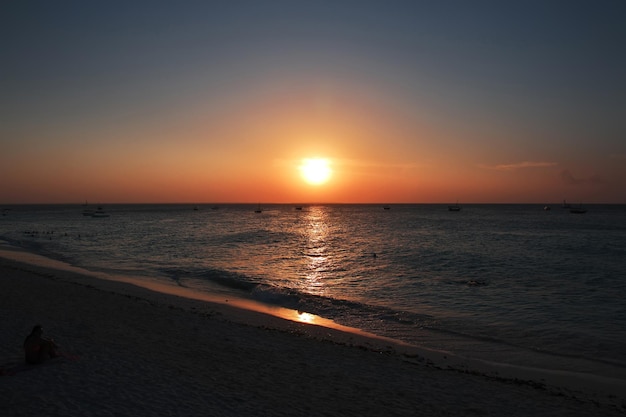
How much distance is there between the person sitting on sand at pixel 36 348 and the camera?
Answer: 34.7ft

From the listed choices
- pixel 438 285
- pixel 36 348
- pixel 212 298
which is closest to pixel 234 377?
pixel 36 348

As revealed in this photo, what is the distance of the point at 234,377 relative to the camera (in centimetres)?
1083

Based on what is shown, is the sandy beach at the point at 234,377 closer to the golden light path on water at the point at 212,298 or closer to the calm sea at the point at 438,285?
the golden light path on water at the point at 212,298

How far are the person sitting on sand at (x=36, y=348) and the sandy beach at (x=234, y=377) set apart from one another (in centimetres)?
23

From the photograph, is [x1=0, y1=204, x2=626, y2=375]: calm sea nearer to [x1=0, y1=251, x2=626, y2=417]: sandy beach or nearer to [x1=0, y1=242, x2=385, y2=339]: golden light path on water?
[x1=0, y1=242, x2=385, y2=339]: golden light path on water

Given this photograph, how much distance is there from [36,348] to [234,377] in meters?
5.17

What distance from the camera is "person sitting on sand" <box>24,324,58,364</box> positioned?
34.7 ft

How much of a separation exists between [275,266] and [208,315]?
64.9 feet

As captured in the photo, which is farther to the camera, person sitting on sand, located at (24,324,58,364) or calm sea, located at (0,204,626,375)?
calm sea, located at (0,204,626,375)

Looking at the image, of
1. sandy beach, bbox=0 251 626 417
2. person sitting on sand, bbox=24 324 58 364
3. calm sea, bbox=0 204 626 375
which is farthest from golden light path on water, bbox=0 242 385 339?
person sitting on sand, bbox=24 324 58 364

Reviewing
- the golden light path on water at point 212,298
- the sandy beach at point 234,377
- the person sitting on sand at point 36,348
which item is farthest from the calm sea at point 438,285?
the person sitting on sand at point 36,348

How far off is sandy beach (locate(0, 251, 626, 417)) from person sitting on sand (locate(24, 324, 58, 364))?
226 mm

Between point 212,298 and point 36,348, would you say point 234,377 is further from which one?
point 212,298

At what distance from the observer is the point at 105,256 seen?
1674 inches
